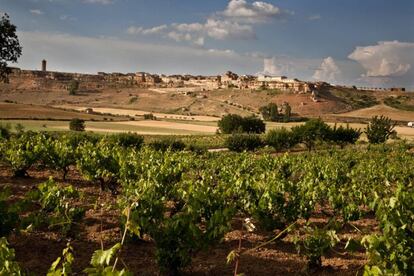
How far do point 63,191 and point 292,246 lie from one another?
6173mm

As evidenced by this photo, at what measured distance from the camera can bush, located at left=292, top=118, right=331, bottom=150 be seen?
50.2 metres

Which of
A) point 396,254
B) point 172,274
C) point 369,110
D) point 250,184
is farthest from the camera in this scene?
point 369,110

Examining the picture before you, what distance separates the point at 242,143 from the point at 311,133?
9.50m

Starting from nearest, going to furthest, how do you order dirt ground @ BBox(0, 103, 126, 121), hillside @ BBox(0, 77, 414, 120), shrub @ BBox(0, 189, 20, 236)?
shrub @ BBox(0, 189, 20, 236) < dirt ground @ BBox(0, 103, 126, 121) < hillside @ BBox(0, 77, 414, 120)

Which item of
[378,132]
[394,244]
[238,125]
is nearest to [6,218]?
[394,244]

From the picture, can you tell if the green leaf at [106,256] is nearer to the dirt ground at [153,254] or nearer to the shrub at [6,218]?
the dirt ground at [153,254]

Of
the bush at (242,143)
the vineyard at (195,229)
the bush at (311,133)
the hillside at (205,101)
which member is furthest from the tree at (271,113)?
the vineyard at (195,229)

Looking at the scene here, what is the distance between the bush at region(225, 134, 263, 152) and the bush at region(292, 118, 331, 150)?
535 cm

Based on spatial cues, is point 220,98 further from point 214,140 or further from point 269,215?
point 269,215

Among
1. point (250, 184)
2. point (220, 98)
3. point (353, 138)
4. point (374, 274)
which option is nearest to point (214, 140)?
point (353, 138)

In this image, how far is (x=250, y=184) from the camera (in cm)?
1308

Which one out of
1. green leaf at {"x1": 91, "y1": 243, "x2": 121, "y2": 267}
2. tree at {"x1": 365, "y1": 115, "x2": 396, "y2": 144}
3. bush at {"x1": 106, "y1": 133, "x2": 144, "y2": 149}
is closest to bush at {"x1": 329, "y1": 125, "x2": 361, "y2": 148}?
tree at {"x1": 365, "y1": 115, "x2": 396, "y2": 144}

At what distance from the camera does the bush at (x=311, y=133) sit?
50.2 meters

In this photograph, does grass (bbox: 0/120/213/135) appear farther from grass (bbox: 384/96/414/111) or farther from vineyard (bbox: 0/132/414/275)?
grass (bbox: 384/96/414/111)
